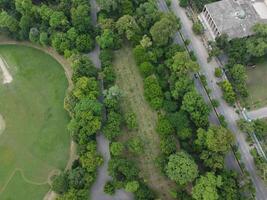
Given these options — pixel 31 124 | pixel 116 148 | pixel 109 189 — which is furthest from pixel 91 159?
pixel 31 124

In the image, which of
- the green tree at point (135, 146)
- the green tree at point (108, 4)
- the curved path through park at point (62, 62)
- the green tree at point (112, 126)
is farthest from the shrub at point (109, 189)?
the green tree at point (108, 4)

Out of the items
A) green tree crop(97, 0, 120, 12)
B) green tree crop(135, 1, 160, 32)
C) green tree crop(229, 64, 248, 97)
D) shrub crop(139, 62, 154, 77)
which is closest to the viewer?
green tree crop(229, 64, 248, 97)

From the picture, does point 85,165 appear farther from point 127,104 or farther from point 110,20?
point 110,20

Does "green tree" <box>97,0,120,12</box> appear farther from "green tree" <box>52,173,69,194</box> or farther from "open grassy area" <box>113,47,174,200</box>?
"green tree" <box>52,173,69,194</box>

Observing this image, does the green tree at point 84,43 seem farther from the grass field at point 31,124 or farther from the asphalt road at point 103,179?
the asphalt road at point 103,179

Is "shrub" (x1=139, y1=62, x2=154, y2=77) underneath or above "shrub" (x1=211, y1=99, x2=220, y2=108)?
above

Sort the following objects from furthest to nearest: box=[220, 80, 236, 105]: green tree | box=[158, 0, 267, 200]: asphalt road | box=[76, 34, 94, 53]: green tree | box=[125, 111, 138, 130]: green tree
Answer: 1. box=[76, 34, 94, 53]: green tree
2. box=[220, 80, 236, 105]: green tree
3. box=[125, 111, 138, 130]: green tree
4. box=[158, 0, 267, 200]: asphalt road

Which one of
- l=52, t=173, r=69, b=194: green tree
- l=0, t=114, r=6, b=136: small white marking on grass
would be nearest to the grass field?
l=0, t=114, r=6, b=136: small white marking on grass
